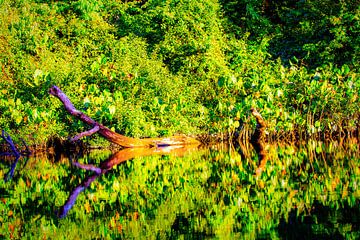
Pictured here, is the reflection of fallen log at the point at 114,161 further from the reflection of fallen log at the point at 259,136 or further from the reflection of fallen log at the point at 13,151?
the reflection of fallen log at the point at 13,151

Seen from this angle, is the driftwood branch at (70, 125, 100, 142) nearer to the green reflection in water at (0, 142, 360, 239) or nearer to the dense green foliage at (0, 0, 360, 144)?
the dense green foliage at (0, 0, 360, 144)

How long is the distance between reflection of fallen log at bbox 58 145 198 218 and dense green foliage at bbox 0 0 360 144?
2.12 feet

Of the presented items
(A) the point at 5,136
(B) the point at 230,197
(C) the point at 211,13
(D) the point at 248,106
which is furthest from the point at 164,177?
(C) the point at 211,13

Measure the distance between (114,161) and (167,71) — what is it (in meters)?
5.78

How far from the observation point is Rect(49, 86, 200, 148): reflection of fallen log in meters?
12.8

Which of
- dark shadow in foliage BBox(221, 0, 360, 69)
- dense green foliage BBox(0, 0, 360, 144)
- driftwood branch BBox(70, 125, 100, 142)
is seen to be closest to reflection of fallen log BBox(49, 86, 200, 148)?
driftwood branch BBox(70, 125, 100, 142)

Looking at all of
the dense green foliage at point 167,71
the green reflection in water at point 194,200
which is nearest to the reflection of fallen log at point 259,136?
the dense green foliage at point 167,71

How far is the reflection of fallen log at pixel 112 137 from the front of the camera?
41.9 ft

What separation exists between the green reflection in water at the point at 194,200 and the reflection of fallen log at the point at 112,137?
2.06 m

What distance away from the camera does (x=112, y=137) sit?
1369cm

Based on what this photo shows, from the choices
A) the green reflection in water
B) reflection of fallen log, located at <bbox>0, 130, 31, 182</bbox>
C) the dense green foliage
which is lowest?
the green reflection in water

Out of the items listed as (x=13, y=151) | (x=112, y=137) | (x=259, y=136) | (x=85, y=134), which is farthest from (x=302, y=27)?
(x=13, y=151)

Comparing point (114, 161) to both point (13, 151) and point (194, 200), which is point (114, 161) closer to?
point (13, 151)

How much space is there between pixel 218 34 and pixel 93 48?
483 centimetres
